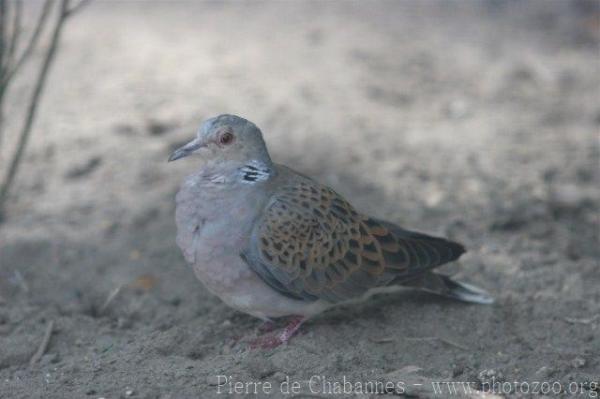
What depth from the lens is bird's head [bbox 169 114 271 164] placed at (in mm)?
4262

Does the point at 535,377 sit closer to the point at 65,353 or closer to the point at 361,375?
the point at 361,375

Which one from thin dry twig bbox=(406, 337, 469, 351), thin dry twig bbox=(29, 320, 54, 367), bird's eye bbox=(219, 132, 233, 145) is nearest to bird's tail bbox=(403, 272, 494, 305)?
thin dry twig bbox=(406, 337, 469, 351)

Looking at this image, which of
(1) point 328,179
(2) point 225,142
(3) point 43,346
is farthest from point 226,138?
(1) point 328,179

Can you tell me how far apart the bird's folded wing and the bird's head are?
246 millimetres

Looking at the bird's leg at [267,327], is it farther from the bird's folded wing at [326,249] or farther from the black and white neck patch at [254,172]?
the black and white neck patch at [254,172]

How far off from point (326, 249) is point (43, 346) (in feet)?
4.75

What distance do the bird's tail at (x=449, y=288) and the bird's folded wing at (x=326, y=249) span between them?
13 centimetres

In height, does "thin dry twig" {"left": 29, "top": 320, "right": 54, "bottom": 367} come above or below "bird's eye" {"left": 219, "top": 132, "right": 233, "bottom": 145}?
below

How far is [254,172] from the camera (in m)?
4.32

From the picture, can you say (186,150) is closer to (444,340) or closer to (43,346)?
(43,346)

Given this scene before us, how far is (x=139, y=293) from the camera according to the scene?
5090 millimetres

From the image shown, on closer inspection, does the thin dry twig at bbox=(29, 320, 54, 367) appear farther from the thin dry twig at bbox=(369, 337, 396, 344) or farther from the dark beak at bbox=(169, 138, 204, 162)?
the thin dry twig at bbox=(369, 337, 396, 344)

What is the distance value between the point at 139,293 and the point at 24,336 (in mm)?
755

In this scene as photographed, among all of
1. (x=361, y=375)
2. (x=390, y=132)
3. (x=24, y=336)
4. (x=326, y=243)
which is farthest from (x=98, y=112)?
(x=361, y=375)
